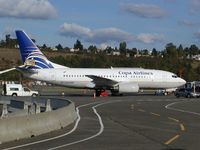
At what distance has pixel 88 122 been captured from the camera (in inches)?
1015

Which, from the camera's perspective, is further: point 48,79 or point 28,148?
point 48,79

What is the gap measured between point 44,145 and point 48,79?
162ft

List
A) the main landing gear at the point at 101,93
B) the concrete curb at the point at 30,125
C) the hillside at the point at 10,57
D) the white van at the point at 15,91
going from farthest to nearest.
→ the hillside at the point at 10,57, the main landing gear at the point at 101,93, the white van at the point at 15,91, the concrete curb at the point at 30,125

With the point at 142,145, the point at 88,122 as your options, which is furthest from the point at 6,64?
the point at 142,145

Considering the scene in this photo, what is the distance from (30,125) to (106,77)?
156ft

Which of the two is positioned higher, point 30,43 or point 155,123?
point 30,43

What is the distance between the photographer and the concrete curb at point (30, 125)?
16516mm

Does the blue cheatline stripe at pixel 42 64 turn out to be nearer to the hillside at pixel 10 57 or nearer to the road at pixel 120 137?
the road at pixel 120 137

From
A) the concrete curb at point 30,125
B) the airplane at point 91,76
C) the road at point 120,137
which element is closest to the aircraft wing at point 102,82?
the airplane at point 91,76

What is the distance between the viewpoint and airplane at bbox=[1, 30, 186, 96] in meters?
65.1

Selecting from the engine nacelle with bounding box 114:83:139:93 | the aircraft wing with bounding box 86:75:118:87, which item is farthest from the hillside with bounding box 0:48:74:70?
the engine nacelle with bounding box 114:83:139:93

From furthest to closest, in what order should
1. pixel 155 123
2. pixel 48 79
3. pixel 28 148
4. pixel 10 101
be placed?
pixel 48 79 < pixel 10 101 < pixel 155 123 < pixel 28 148

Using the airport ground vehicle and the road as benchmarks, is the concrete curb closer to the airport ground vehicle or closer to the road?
the road

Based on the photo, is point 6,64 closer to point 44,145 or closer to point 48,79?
point 48,79
